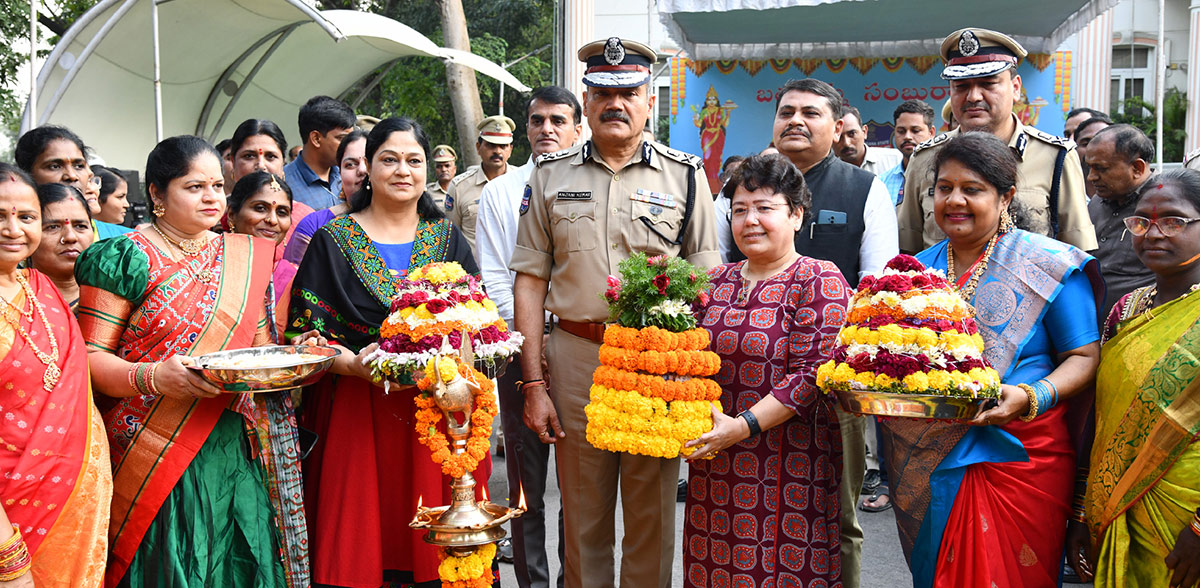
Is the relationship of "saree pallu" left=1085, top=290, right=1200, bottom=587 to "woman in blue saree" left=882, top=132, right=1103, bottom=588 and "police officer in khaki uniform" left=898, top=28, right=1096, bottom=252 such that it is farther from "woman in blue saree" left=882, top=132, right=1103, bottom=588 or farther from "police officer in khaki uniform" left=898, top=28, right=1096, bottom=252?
"police officer in khaki uniform" left=898, top=28, right=1096, bottom=252

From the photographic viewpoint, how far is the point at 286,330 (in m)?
3.44

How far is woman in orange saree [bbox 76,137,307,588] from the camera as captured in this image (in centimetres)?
296

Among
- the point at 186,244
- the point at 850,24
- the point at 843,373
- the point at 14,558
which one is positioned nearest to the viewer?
the point at 14,558

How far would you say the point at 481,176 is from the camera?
21.6 ft

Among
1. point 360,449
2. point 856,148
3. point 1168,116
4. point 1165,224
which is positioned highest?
point 1168,116

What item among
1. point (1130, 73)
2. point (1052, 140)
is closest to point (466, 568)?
point (1052, 140)

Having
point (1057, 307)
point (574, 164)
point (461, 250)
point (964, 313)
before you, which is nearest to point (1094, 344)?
point (1057, 307)

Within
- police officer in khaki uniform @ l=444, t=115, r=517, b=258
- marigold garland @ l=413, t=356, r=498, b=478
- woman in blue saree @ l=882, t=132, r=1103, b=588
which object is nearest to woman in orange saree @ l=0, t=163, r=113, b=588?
marigold garland @ l=413, t=356, r=498, b=478

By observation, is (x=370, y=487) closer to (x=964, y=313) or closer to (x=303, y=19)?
(x=964, y=313)

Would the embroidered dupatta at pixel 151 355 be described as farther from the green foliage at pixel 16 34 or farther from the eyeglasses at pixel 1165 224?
the green foliage at pixel 16 34

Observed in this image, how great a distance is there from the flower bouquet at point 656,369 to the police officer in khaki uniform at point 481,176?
3.54 meters

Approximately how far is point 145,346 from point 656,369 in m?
1.80

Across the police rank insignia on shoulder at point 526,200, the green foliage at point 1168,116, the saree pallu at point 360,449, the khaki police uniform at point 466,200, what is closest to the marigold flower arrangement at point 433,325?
the saree pallu at point 360,449

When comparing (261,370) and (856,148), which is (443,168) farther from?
(261,370)
